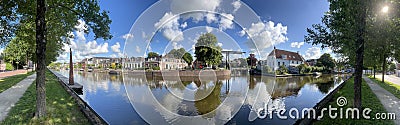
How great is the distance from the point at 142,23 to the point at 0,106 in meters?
6.38

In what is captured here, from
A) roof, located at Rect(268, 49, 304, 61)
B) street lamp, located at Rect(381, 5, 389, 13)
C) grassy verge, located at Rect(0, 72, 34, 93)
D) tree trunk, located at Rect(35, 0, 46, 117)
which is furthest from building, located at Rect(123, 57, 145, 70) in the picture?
roof, located at Rect(268, 49, 304, 61)

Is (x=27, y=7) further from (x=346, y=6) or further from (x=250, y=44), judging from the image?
(x=346, y=6)

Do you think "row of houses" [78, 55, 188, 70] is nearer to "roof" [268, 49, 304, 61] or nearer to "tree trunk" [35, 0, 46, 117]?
"tree trunk" [35, 0, 46, 117]

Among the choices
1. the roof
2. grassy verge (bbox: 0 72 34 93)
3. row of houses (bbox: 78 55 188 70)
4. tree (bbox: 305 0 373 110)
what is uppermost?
the roof

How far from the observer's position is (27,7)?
6852 millimetres

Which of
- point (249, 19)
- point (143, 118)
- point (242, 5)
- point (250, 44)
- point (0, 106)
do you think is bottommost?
point (143, 118)

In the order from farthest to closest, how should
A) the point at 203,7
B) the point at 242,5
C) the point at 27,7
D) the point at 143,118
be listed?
the point at 143,118 < the point at 203,7 < the point at 242,5 < the point at 27,7

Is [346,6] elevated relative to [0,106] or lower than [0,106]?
elevated

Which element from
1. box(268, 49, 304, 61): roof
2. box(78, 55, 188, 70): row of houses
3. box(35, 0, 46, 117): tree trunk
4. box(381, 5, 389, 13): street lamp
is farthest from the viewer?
box(268, 49, 304, 61): roof

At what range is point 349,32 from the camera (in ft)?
20.9

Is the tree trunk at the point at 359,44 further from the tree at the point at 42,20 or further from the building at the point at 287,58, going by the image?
the building at the point at 287,58

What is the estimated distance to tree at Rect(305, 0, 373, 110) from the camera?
612 centimetres

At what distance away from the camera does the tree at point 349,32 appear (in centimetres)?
612

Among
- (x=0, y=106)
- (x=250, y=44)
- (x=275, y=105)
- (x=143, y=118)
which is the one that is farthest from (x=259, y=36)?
(x=0, y=106)
